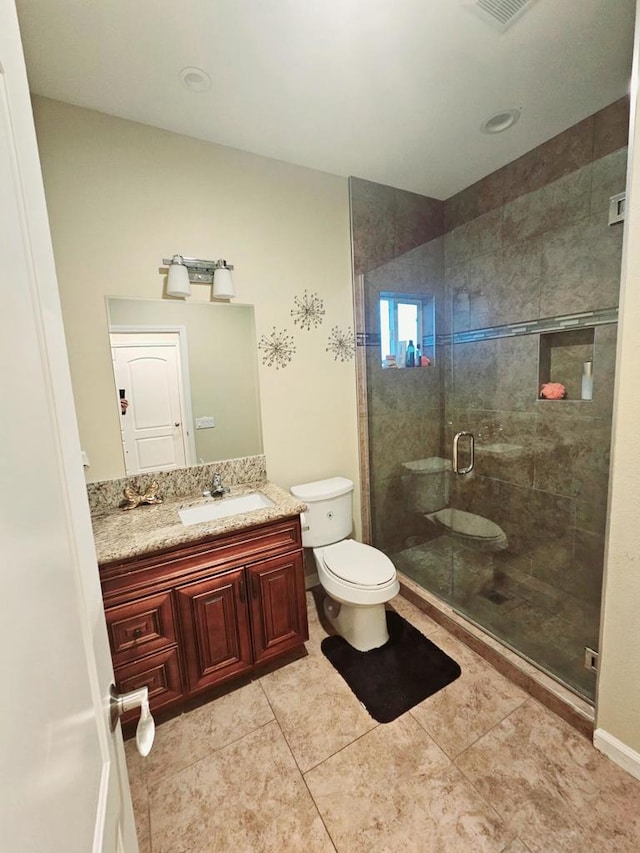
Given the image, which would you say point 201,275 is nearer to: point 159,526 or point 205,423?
point 205,423

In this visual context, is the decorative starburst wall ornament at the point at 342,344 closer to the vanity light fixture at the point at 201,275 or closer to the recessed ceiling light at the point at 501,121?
the vanity light fixture at the point at 201,275

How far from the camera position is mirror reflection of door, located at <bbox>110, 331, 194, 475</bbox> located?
1807 millimetres

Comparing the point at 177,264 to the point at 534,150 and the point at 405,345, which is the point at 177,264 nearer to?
the point at 405,345

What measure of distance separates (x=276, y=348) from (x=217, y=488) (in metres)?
0.90

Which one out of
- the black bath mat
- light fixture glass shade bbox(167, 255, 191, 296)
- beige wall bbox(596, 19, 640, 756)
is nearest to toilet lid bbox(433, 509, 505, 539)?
the black bath mat

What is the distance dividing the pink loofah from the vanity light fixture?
77.1 inches

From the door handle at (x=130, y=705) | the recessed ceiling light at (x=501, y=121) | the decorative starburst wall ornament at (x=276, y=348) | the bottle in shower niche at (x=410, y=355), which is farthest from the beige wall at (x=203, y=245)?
the door handle at (x=130, y=705)

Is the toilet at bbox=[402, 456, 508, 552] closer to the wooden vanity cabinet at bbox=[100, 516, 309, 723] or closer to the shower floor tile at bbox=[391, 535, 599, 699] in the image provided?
the shower floor tile at bbox=[391, 535, 599, 699]

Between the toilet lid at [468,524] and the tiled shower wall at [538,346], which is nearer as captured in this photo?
the tiled shower wall at [538,346]

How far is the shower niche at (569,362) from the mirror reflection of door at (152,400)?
85.6 inches

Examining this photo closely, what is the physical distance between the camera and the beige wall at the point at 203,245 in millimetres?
1646

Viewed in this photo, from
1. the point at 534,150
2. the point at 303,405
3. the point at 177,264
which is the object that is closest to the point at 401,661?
the point at 303,405

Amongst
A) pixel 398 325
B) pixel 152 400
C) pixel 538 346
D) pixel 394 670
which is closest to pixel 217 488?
pixel 152 400

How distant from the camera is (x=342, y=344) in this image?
2393 mm
